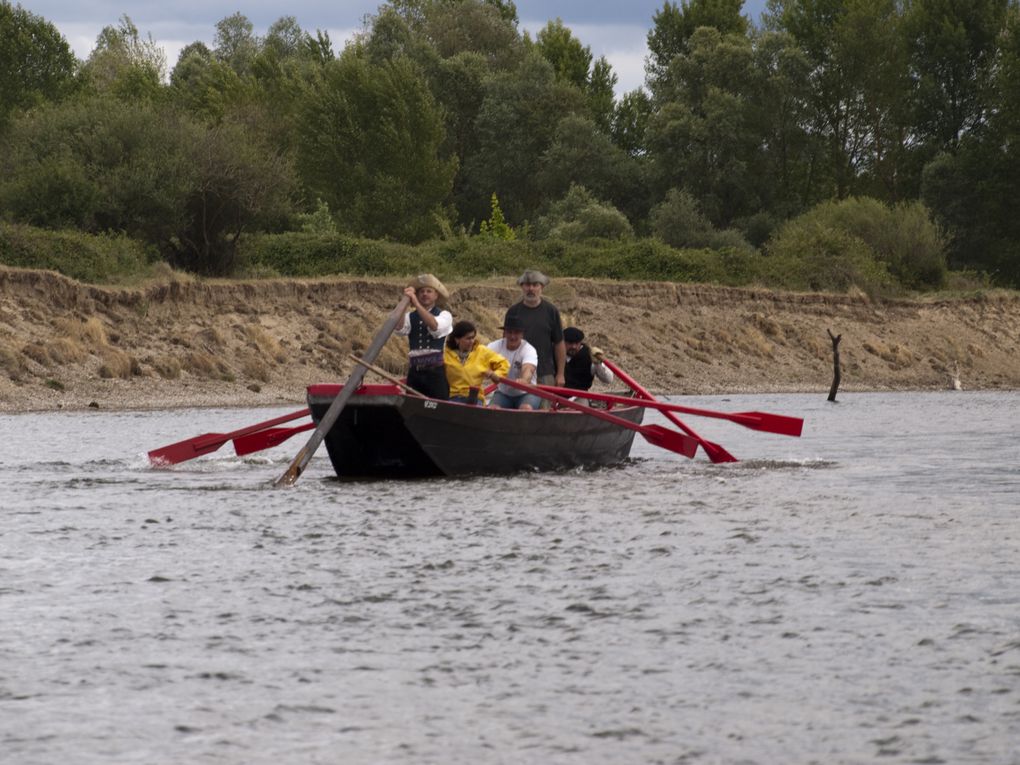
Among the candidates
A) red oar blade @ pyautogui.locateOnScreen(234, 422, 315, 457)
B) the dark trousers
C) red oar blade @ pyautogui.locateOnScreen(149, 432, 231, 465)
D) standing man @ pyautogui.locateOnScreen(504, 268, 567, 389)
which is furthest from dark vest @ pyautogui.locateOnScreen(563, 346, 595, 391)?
red oar blade @ pyautogui.locateOnScreen(149, 432, 231, 465)

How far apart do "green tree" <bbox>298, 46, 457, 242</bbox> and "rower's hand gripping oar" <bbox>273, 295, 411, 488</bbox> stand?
47165mm

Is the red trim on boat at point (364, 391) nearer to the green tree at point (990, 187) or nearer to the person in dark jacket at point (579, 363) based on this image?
the person in dark jacket at point (579, 363)

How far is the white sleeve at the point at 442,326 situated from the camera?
1680cm

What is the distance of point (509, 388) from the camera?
742 inches

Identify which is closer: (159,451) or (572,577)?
(572,577)

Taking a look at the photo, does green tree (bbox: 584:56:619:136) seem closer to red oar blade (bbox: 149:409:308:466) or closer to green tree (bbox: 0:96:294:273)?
green tree (bbox: 0:96:294:273)

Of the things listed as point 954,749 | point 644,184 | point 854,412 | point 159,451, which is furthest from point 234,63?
point 954,749

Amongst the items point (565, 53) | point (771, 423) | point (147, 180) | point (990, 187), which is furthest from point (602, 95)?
point (771, 423)

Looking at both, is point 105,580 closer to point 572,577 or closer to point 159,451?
point 572,577

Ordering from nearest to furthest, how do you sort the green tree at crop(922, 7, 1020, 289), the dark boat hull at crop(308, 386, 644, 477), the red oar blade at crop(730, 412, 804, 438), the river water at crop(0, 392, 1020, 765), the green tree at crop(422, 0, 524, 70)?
the river water at crop(0, 392, 1020, 765), the dark boat hull at crop(308, 386, 644, 477), the red oar blade at crop(730, 412, 804, 438), the green tree at crop(922, 7, 1020, 289), the green tree at crop(422, 0, 524, 70)

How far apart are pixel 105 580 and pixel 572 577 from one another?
2985 mm

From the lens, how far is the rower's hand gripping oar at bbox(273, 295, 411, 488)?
16.5 m

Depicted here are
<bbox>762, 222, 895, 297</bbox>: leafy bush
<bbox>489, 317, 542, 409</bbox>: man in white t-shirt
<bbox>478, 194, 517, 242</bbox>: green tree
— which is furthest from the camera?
<bbox>762, 222, 895, 297</bbox>: leafy bush

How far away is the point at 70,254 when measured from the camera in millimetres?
40219
